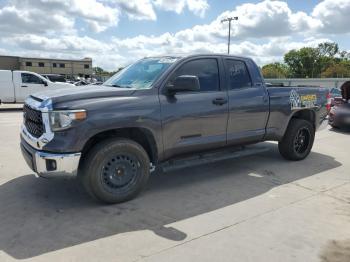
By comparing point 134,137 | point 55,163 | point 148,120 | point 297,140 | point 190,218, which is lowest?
point 190,218

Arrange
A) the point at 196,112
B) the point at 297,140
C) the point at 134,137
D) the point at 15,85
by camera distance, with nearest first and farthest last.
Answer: the point at 134,137
the point at 196,112
the point at 297,140
the point at 15,85

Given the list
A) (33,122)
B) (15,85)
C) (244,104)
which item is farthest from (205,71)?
(15,85)

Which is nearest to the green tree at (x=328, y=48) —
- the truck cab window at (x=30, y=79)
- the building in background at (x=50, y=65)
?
the building in background at (x=50, y=65)

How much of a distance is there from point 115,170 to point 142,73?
60.9 inches

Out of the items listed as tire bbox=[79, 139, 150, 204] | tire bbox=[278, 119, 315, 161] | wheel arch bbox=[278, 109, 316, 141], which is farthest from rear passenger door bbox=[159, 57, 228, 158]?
wheel arch bbox=[278, 109, 316, 141]

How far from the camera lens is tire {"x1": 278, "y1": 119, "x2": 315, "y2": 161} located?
6.83 m

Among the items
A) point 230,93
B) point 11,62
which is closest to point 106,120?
point 230,93

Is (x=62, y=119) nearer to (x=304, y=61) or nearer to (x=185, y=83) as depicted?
(x=185, y=83)

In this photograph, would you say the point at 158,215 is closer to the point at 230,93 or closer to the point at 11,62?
the point at 230,93

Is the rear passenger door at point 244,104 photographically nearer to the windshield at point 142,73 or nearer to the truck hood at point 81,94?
the windshield at point 142,73

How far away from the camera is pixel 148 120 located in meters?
4.74

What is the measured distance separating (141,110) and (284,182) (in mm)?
2547

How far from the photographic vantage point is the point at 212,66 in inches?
222

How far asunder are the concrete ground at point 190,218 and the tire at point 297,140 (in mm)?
570
